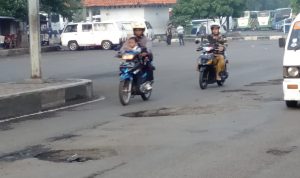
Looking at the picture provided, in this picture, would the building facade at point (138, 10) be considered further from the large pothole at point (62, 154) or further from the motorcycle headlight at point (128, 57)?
the large pothole at point (62, 154)

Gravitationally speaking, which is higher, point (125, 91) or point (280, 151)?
point (125, 91)

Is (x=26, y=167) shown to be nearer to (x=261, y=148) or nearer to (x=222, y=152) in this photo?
(x=222, y=152)

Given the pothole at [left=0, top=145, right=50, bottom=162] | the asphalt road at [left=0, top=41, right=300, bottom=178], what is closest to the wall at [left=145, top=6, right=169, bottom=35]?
the asphalt road at [left=0, top=41, right=300, bottom=178]

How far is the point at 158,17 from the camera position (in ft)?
201

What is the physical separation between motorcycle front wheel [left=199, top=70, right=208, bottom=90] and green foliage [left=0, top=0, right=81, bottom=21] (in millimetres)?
25531

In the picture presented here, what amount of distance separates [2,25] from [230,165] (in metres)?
34.9

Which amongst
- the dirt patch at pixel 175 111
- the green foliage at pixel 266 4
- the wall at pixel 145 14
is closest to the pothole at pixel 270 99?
the dirt patch at pixel 175 111

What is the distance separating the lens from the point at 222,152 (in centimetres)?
850

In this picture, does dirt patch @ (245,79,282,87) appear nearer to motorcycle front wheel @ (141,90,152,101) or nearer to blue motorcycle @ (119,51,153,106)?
motorcycle front wheel @ (141,90,152,101)

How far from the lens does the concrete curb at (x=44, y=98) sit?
41.3 ft

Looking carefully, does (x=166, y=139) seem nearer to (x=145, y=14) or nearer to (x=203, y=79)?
(x=203, y=79)

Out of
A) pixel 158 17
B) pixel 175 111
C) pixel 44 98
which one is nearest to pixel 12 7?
pixel 158 17

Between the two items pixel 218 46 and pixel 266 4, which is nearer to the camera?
pixel 218 46

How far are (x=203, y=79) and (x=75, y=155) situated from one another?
8.84m
